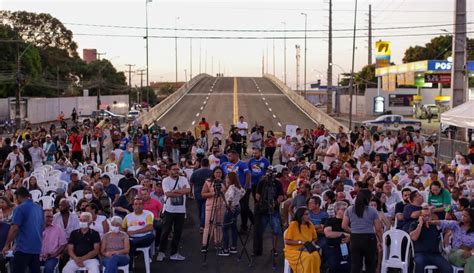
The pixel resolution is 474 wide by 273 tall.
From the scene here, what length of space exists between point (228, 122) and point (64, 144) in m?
26.4

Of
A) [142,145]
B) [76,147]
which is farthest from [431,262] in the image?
[142,145]

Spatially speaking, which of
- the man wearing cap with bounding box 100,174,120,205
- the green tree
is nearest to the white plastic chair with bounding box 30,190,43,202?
the man wearing cap with bounding box 100,174,120,205

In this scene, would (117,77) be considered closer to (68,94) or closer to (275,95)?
(68,94)

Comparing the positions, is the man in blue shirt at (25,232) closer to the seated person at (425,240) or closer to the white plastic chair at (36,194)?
the white plastic chair at (36,194)

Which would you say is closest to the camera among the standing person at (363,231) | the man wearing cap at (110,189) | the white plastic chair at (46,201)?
the standing person at (363,231)

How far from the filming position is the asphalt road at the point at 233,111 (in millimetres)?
46531

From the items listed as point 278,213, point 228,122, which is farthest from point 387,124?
point 278,213

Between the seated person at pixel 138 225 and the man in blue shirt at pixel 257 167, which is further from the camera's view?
the man in blue shirt at pixel 257 167

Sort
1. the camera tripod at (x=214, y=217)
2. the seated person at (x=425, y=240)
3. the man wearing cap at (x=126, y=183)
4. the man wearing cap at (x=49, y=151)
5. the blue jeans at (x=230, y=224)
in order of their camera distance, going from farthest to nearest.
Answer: the man wearing cap at (x=49, y=151) < the man wearing cap at (x=126, y=183) < the blue jeans at (x=230, y=224) < the camera tripod at (x=214, y=217) < the seated person at (x=425, y=240)

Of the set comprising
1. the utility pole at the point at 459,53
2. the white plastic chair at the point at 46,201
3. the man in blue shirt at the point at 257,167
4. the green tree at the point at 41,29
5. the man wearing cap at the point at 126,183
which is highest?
the green tree at the point at 41,29

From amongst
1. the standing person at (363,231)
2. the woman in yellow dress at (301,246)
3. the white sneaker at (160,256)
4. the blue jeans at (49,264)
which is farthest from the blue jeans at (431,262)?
the blue jeans at (49,264)

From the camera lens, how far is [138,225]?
10.4 meters

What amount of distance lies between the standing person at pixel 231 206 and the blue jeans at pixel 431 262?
3.35 metres

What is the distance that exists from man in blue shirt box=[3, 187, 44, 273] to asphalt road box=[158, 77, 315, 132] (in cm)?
3338
